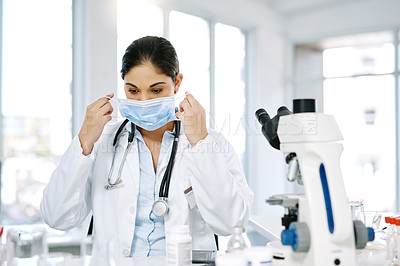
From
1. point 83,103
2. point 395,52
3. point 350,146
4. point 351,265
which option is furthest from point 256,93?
point 351,265

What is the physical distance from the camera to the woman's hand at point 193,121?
162cm

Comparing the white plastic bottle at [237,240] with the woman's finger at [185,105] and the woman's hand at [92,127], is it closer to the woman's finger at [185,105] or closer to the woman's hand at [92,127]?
the woman's finger at [185,105]

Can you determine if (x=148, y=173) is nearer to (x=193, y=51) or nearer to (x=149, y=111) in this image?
(x=149, y=111)

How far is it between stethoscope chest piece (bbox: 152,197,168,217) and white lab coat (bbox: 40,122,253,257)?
6 centimetres

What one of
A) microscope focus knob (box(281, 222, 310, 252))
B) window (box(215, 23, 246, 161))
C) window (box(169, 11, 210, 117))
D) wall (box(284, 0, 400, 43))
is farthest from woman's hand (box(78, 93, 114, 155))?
wall (box(284, 0, 400, 43))

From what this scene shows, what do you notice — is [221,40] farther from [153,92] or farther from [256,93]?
[153,92]

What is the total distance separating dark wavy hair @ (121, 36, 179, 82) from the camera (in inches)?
69.4

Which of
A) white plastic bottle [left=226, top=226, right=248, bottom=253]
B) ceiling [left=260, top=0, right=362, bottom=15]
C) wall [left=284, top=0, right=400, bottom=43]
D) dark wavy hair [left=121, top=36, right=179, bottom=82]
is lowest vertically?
white plastic bottle [left=226, top=226, right=248, bottom=253]

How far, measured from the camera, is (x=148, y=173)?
1794mm

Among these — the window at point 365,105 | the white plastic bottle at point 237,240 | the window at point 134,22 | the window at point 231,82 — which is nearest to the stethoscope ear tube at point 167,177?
the white plastic bottle at point 237,240

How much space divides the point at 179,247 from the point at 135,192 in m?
0.54

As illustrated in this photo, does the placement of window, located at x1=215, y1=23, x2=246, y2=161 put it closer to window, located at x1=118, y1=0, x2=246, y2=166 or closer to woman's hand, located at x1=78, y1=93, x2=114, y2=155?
window, located at x1=118, y1=0, x2=246, y2=166

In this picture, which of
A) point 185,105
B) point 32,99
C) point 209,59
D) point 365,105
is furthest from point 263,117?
point 365,105

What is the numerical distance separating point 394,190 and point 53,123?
13.3 feet
